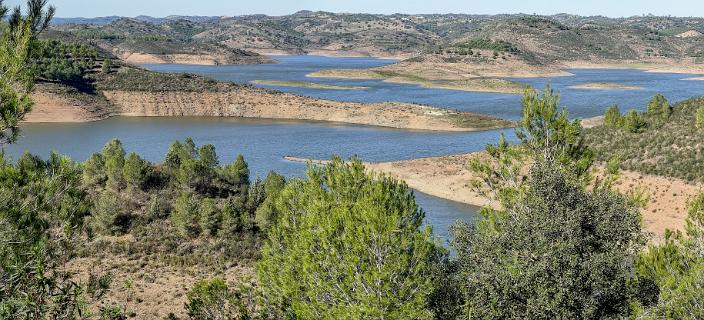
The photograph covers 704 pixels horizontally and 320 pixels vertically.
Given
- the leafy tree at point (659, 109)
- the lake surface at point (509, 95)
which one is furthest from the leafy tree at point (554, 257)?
the lake surface at point (509, 95)

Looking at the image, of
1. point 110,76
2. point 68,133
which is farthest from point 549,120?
point 110,76

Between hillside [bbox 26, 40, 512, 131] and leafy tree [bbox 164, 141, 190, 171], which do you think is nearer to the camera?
leafy tree [bbox 164, 141, 190, 171]

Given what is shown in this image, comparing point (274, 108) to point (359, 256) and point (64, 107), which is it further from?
point (359, 256)

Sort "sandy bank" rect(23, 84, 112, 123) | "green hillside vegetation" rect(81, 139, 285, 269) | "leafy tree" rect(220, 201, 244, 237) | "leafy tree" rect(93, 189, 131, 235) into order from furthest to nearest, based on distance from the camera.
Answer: "sandy bank" rect(23, 84, 112, 123) < "leafy tree" rect(93, 189, 131, 235) < "leafy tree" rect(220, 201, 244, 237) < "green hillside vegetation" rect(81, 139, 285, 269)

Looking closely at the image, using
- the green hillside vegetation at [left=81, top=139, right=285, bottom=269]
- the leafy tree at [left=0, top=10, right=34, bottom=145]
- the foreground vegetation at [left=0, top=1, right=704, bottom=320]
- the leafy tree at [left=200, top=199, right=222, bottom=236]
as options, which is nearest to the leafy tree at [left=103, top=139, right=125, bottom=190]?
the green hillside vegetation at [left=81, top=139, right=285, bottom=269]

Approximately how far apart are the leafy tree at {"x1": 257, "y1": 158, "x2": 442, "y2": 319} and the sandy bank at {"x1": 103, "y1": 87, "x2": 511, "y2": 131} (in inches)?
3681

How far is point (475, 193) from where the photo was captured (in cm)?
5978

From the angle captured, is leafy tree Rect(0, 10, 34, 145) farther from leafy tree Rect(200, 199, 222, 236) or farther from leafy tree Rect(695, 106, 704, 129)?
leafy tree Rect(695, 106, 704, 129)

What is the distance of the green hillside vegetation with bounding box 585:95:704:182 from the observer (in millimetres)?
59875

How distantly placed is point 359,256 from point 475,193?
4448 centimetres

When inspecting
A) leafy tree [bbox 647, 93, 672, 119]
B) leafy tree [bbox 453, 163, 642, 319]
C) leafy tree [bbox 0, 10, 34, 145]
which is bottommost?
leafy tree [bbox 647, 93, 672, 119]

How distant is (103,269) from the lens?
37656mm

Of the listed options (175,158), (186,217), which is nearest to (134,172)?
(175,158)

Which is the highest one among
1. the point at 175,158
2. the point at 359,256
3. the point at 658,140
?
the point at 359,256
